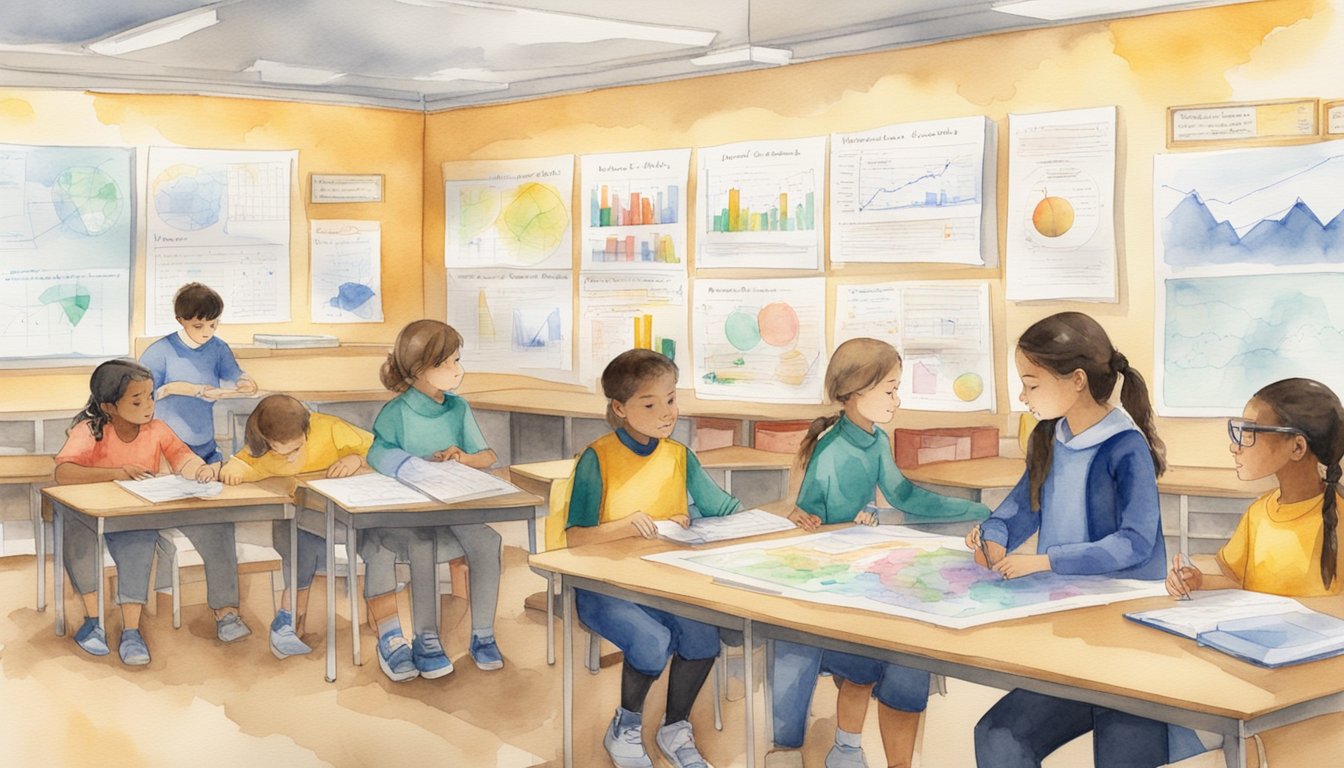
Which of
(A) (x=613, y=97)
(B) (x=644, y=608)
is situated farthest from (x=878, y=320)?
(B) (x=644, y=608)

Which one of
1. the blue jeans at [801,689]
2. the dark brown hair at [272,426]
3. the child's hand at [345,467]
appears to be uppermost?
the dark brown hair at [272,426]

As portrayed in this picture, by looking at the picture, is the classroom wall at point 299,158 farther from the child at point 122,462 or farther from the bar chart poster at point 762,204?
the bar chart poster at point 762,204

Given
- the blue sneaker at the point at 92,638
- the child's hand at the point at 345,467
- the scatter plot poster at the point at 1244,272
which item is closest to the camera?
the scatter plot poster at the point at 1244,272

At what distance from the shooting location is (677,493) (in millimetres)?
2895

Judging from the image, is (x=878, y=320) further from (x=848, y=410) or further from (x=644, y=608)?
A: (x=644, y=608)

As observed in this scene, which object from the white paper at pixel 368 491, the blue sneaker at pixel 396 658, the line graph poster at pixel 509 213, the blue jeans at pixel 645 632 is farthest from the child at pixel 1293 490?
the line graph poster at pixel 509 213

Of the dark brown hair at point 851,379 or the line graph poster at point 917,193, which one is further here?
the line graph poster at point 917,193

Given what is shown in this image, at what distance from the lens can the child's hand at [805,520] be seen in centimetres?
276

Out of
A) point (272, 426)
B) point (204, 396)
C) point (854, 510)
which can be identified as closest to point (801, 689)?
point (854, 510)

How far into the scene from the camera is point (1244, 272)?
3.30 meters

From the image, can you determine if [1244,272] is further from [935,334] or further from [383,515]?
[383,515]

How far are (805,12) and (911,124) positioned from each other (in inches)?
19.5

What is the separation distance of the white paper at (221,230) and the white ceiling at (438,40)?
0.96 ft

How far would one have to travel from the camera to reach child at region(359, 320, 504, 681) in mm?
3529
